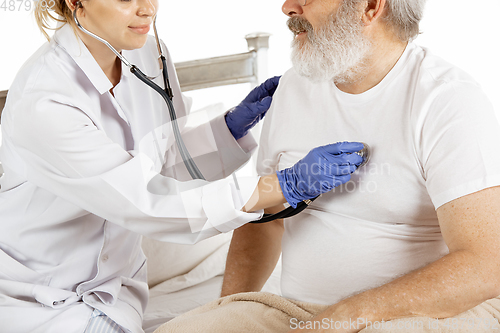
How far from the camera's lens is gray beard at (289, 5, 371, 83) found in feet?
3.92

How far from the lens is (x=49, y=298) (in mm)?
1231

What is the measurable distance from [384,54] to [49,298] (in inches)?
42.4

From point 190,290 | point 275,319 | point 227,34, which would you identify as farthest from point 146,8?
point 227,34

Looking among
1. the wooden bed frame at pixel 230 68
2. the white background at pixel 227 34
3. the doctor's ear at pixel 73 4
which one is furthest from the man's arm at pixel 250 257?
the white background at pixel 227 34

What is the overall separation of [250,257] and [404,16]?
32.5 inches

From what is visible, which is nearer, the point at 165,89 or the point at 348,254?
the point at 348,254

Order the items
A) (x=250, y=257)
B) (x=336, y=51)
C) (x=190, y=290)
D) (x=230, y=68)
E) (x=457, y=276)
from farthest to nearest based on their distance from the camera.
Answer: (x=230, y=68) < (x=190, y=290) < (x=250, y=257) < (x=336, y=51) < (x=457, y=276)

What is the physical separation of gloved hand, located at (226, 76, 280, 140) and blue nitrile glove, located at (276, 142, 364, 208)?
0.40 meters

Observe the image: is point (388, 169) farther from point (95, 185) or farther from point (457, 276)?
point (95, 185)

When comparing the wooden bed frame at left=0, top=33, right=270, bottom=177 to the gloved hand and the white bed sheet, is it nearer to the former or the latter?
the gloved hand

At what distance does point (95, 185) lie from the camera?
112 cm

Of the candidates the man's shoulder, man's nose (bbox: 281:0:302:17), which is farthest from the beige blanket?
man's nose (bbox: 281:0:302:17)

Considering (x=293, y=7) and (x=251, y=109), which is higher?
(x=293, y=7)

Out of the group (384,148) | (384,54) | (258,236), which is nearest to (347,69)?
(384,54)
